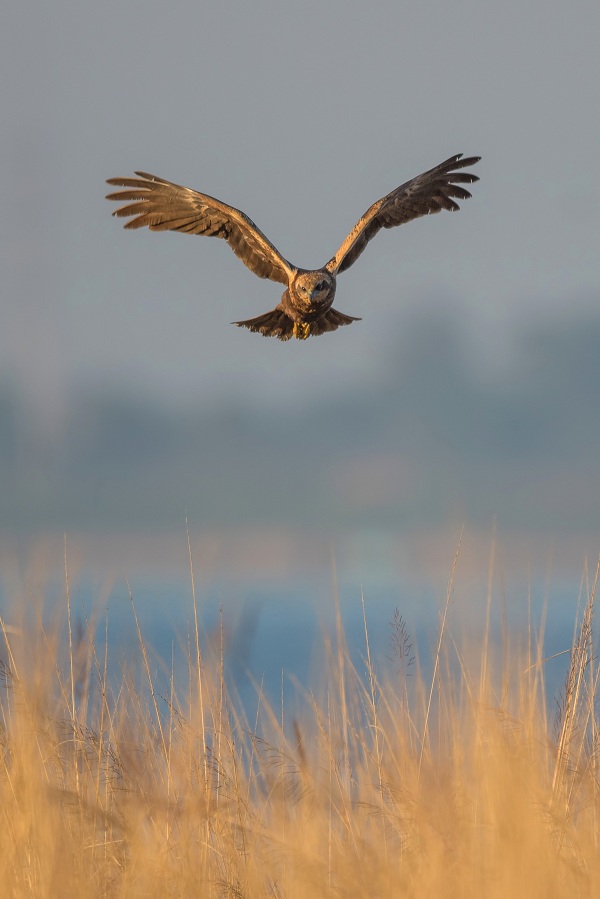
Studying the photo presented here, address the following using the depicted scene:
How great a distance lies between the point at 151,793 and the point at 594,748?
53.8 inches

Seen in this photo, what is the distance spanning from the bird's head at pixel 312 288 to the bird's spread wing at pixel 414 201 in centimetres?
32

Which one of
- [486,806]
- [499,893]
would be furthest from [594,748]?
[499,893]

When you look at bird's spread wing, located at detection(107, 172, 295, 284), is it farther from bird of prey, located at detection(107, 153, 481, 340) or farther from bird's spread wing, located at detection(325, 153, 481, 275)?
bird's spread wing, located at detection(325, 153, 481, 275)

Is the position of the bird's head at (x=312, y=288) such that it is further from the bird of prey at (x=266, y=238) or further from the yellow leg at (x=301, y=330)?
the yellow leg at (x=301, y=330)

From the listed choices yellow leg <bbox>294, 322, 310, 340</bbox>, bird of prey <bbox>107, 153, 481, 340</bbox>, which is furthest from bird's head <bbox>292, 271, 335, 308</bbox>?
yellow leg <bbox>294, 322, 310, 340</bbox>

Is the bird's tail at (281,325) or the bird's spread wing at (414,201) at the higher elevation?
the bird's spread wing at (414,201)

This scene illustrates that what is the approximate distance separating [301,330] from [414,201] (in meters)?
1.35

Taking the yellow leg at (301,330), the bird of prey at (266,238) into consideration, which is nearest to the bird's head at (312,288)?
the bird of prey at (266,238)

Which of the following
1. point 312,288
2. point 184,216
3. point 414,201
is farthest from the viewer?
point 414,201

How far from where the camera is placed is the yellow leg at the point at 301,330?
22.5 feet

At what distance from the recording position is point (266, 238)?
21.1ft

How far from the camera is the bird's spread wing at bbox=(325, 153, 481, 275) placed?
676 centimetres

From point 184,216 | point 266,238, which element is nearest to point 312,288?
point 266,238

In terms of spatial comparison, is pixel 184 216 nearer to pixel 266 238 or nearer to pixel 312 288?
pixel 266 238
